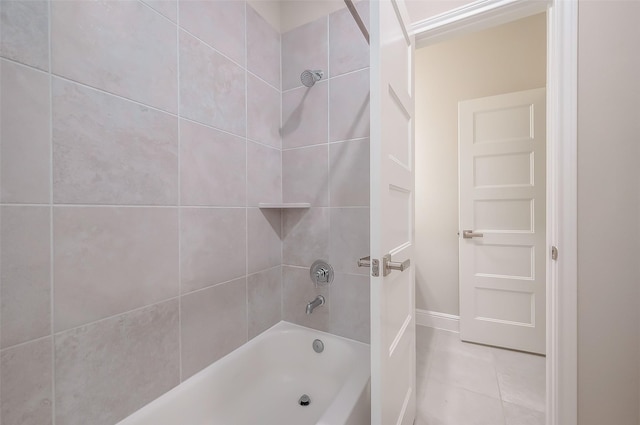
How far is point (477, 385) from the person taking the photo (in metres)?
1.57

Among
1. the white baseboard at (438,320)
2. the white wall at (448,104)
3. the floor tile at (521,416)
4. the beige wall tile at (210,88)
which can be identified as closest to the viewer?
the beige wall tile at (210,88)

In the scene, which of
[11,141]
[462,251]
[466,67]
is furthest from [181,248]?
[466,67]

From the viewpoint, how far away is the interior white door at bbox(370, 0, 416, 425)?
76 cm

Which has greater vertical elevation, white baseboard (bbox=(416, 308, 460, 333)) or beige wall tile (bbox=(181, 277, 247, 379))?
beige wall tile (bbox=(181, 277, 247, 379))

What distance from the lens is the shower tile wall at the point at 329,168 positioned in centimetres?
137

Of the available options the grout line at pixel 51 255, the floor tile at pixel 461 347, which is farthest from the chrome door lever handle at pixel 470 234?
the grout line at pixel 51 255

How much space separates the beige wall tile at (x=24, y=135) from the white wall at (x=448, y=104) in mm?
2448

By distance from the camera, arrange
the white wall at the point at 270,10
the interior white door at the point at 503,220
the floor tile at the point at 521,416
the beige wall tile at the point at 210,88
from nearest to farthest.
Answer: the beige wall tile at the point at 210,88, the floor tile at the point at 521,416, the white wall at the point at 270,10, the interior white door at the point at 503,220

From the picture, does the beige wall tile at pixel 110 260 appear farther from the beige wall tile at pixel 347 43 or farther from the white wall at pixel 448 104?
the white wall at pixel 448 104

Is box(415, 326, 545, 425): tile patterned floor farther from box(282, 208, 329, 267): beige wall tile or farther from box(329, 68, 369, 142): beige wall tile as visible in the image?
box(329, 68, 369, 142): beige wall tile

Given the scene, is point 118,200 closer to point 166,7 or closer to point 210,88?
point 210,88

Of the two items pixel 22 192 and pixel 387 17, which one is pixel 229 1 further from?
pixel 22 192

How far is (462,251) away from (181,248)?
2107 mm

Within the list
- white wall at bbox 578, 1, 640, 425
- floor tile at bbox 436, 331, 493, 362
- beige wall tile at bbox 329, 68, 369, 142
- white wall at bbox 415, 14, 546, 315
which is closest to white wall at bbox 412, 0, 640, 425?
white wall at bbox 578, 1, 640, 425
